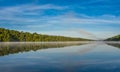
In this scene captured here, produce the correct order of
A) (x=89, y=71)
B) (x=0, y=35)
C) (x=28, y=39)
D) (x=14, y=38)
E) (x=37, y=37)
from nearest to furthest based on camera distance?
1. (x=89, y=71)
2. (x=0, y=35)
3. (x=14, y=38)
4. (x=28, y=39)
5. (x=37, y=37)

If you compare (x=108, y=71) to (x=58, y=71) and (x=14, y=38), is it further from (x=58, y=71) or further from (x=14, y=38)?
(x=14, y=38)

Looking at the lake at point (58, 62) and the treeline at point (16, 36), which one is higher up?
the treeline at point (16, 36)

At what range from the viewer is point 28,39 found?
14975cm

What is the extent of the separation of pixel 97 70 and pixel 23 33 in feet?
427

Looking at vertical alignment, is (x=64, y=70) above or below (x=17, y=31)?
below

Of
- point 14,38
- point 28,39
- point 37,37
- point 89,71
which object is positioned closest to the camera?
point 89,71

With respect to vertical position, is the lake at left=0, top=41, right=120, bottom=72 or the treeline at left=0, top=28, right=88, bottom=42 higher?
the treeline at left=0, top=28, right=88, bottom=42

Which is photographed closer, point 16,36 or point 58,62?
point 58,62

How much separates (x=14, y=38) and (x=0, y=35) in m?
25.3

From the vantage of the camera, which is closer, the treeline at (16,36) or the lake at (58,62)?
the lake at (58,62)

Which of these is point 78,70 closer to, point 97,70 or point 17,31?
point 97,70

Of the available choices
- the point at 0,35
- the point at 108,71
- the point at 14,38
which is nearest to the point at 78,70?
the point at 108,71

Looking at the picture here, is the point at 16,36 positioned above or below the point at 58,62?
above

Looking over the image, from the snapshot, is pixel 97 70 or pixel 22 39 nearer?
pixel 97 70
